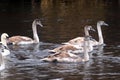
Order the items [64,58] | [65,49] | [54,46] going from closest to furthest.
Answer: [64,58] → [65,49] → [54,46]

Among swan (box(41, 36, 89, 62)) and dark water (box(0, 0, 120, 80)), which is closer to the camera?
dark water (box(0, 0, 120, 80))

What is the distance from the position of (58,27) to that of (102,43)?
22.4ft

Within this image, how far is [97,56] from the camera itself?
21.7m

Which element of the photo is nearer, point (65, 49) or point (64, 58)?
point (64, 58)

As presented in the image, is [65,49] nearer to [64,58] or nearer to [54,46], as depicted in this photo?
[54,46]

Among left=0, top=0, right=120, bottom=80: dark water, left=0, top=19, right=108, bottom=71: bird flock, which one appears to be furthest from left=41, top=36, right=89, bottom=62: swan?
left=0, top=0, right=120, bottom=80: dark water

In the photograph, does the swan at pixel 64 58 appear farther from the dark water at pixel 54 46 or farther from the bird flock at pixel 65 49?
the dark water at pixel 54 46

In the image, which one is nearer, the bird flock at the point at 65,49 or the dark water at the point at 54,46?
the dark water at the point at 54,46

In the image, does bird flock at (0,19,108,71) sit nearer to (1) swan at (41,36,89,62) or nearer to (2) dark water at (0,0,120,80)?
(1) swan at (41,36,89,62)

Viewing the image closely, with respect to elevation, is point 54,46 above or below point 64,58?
above

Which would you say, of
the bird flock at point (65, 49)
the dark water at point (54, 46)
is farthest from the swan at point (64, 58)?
the dark water at point (54, 46)

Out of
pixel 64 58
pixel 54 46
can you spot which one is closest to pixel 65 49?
pixel 54 46

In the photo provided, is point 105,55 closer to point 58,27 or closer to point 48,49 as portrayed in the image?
point 48,49

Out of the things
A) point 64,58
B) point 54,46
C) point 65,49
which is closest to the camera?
point 64,58
